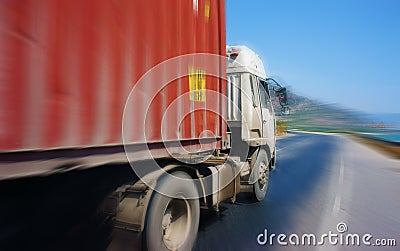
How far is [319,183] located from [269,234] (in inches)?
159

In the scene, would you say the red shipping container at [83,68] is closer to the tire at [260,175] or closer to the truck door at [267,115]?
the tire at [260,175]

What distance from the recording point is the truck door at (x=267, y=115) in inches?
246

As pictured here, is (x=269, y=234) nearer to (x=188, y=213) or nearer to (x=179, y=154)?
(x=188, y=213)

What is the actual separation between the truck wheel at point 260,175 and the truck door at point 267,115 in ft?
1.45

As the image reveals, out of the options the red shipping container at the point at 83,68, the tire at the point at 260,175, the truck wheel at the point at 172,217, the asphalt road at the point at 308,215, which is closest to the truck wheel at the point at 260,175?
the tire at the point at 260,175

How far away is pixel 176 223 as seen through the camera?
11.3 ft

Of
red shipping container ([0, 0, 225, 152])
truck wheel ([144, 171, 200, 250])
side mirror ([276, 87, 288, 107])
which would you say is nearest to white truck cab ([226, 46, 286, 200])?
side mirror ([276, 87, 288, 107])

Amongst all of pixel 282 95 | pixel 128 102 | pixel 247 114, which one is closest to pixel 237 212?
pixel 247 114

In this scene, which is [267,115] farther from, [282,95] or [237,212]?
[237,212]

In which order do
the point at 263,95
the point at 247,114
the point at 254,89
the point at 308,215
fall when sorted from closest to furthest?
the point at 308,215 → the point at 247,114 → the point at 254,89 → the point at 263,95

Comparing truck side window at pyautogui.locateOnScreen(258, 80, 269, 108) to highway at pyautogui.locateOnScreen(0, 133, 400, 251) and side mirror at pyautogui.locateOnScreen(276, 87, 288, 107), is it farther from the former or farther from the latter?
highway at pyautogui.locateOnScreen(0, 133, 400, 251)

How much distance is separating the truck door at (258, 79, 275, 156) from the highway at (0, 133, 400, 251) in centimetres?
130

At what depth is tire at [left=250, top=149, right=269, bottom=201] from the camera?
579cm

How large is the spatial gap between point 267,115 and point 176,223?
385 centimetres
